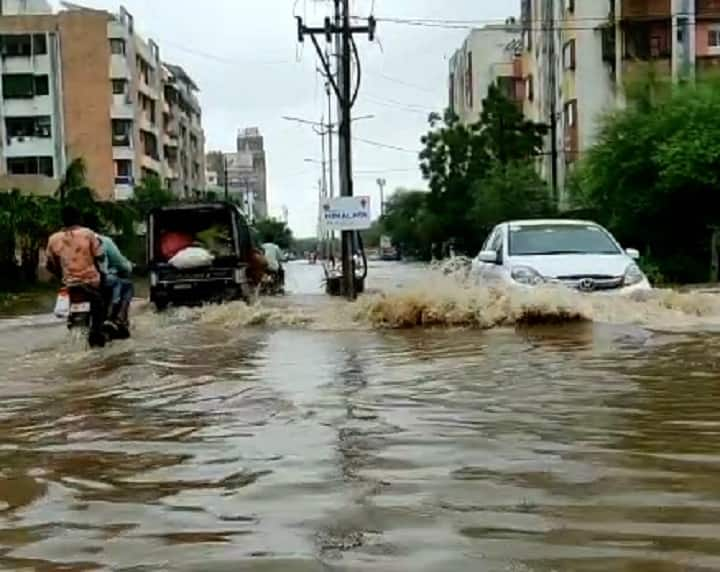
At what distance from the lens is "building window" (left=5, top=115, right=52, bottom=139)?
70562 millimetres

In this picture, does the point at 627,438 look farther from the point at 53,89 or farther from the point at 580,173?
the point at 53,89

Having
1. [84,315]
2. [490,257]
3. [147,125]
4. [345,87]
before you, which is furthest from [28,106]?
[84,315]

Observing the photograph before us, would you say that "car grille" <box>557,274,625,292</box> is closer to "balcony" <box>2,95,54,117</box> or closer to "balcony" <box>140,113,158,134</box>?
"balcony" <box>2,95,54,117</box>

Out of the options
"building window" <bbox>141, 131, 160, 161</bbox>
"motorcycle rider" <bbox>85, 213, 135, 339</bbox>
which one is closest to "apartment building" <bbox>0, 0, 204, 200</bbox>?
"building window" <bbox>141, 131, 160, 161</bbox>

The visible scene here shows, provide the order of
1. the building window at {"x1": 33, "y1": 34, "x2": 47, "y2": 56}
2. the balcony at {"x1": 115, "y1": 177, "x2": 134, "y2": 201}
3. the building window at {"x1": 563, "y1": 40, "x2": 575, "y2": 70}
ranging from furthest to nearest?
the balcony at {"x1": 115, "y1": 177, "x2": 134, "y2": 201} → the building window at {"x1": 33, "y1": 34, "x2": 47, "y2": 56} → the building window at {"x1": 563, "y1": 40, "x2": 575, "y2": 70}

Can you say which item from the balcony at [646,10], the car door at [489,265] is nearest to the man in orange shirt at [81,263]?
the car door at [489,265]

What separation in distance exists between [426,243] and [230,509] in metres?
69.8

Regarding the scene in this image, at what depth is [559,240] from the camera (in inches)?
626

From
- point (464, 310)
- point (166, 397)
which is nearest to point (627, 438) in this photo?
point (166, 397)

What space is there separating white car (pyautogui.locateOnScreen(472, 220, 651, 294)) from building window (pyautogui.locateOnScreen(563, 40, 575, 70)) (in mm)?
37948

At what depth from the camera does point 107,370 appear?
1128 cm

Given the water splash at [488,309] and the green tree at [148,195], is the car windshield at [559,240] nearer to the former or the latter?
the water splash at [488,309]

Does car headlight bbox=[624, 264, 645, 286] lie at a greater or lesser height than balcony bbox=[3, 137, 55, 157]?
lesser

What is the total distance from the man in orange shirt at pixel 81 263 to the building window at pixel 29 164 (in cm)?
5893
